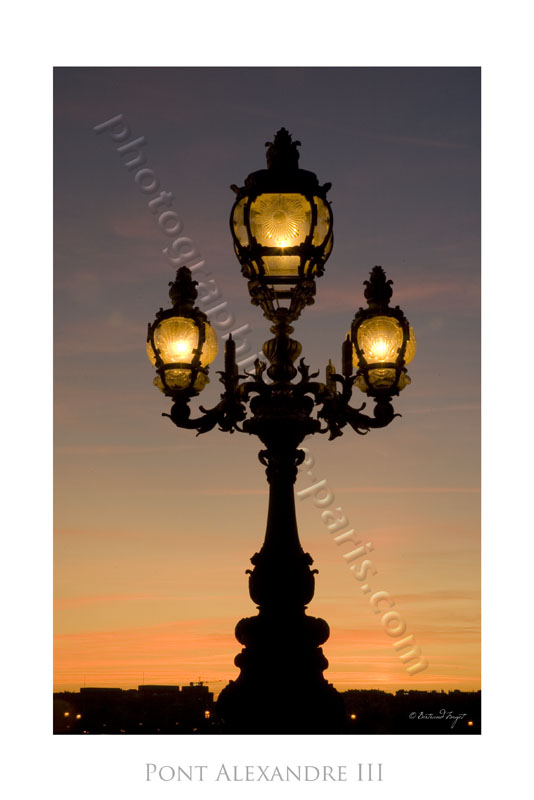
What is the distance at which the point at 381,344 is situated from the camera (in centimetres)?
927

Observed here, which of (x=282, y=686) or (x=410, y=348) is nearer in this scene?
(x=282, y=686)

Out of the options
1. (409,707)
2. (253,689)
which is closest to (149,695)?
(409,707)

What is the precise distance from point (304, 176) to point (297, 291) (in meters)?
0.91

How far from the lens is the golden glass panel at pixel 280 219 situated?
9141 mm

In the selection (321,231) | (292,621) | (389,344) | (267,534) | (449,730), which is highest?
(321,231)

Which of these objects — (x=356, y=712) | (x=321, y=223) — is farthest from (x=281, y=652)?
(x=321, y=223)

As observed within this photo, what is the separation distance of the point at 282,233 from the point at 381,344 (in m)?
1.16

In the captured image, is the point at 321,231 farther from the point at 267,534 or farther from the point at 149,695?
the point at 149,695

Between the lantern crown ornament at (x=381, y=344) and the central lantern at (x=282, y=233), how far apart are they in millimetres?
466

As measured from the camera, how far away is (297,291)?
9.24 metres

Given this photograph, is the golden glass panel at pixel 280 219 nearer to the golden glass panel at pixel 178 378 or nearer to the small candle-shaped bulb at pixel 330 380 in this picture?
the small candle-shaped bulb at pixel 330 380

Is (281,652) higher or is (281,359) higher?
(281,359)

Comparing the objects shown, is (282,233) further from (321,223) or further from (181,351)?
(181,351)

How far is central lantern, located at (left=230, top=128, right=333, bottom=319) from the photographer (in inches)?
360
